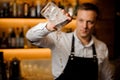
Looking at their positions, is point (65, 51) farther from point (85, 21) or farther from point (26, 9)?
point (26, 9)

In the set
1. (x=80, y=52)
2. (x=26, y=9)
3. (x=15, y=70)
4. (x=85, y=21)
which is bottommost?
(x=15, y=70)

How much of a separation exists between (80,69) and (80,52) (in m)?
0.13

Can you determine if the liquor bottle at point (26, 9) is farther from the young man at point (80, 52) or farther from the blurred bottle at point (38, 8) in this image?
the young man at point (80, 52)

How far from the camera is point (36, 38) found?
1.52m

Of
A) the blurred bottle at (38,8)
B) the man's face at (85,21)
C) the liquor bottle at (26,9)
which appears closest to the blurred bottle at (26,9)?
the liquor bottle at (26,9)

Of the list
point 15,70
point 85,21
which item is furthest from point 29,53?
point 85,21

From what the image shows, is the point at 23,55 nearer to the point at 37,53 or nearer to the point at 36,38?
the point at 37,53

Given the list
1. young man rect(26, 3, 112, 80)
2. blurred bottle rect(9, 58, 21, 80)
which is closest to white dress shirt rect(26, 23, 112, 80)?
young man rect(26, 3, 112, 80)

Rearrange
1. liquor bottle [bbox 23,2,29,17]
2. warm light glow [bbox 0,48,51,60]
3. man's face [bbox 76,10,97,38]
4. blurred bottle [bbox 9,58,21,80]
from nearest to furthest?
man's face [bbox 76,10,97,38]
blurred bottle [bbox 9,58,21,80]
liquor bottle [bbox 23,2,29,17]
warm light glow [bbox 0,48,51,60]

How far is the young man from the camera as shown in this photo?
1.68 m

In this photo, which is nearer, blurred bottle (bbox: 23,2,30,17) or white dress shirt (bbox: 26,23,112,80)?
white dress shirt (bbox: 26,23,112,80)

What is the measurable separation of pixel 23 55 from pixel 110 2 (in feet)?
4.37

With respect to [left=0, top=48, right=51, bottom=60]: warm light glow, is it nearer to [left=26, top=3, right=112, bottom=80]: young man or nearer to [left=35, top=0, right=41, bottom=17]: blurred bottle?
[left=35, top=0, right=41, bottom=17]: blurred bottle

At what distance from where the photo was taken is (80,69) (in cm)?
181
